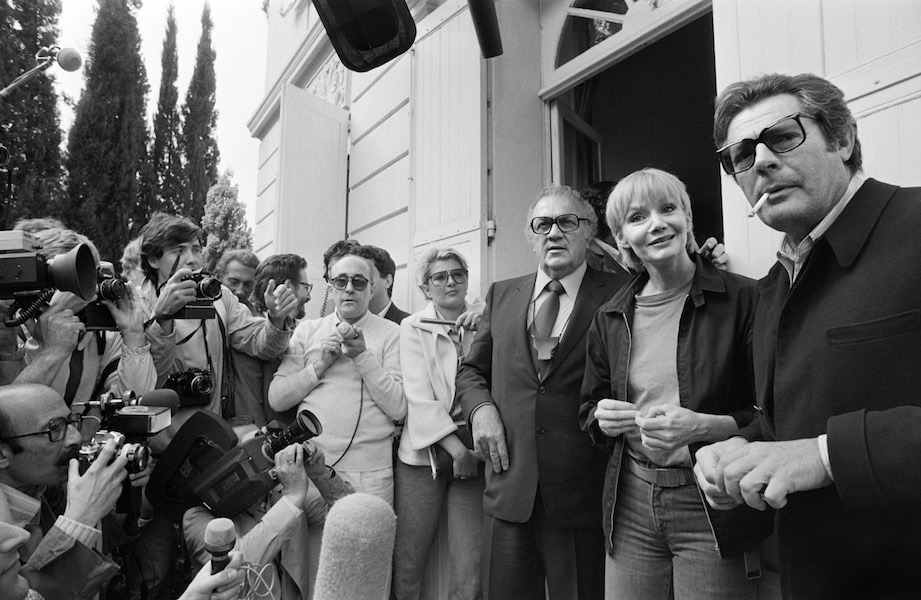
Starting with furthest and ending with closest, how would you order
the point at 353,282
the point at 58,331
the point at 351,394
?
the point at 353,282, the point at 351,394, the point at 58,331

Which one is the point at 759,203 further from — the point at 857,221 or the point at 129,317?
the point at 129,317

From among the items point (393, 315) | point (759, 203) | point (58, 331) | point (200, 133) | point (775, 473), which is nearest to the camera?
point (775, 473)

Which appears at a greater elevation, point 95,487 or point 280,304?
point 280,304

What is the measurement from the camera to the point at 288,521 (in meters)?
2.15

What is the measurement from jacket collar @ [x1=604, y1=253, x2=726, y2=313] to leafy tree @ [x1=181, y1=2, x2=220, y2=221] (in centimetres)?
1689

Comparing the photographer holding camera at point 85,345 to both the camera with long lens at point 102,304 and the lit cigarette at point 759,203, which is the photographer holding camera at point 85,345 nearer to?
the camera with long lens at point 102,304

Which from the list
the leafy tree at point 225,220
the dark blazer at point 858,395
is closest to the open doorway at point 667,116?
the dark blazer at point 858,395

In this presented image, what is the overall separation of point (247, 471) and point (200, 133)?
18.6m

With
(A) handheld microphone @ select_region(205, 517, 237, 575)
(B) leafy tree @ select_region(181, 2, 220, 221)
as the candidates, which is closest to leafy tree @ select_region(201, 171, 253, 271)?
(B) leafy tree @ select_region(181, 2, 220, 221)

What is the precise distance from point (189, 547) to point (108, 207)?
13802 mm

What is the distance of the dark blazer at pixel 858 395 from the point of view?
965 mm

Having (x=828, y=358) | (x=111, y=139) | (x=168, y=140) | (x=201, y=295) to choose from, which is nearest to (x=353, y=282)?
(x=201, y=295)

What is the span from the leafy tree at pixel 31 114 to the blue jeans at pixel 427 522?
12.0 metres

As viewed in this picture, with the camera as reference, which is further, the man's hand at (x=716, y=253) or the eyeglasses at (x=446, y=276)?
the eyeglasses at (x=446, y=276)
